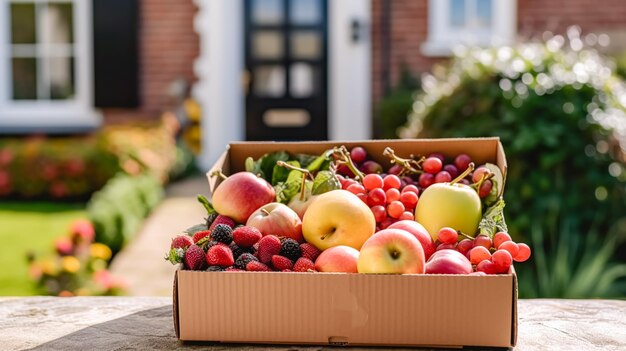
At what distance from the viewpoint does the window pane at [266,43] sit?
9.66 metres

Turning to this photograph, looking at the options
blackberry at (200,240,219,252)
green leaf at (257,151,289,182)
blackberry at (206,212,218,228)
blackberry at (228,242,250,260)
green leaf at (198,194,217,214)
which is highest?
green leaf at (257,151,289,182)

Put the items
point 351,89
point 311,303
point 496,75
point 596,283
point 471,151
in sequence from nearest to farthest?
point 311,303
point 471,151
point 596,283
point 496,75
point 351,89

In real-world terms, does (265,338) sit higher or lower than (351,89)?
lower

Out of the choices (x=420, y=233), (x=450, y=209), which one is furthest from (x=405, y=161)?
(x=420, y=233)

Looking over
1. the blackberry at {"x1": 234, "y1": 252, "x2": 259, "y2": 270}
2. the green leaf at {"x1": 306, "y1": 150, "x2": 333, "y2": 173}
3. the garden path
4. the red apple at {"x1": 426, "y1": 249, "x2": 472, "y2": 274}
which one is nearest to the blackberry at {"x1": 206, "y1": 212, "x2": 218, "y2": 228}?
the green leaf at {"x1": 306, "y1": 150, "x2": 333, "y2": 173}

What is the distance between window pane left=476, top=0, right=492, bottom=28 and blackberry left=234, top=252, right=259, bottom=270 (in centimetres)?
805

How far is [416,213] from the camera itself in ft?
6.88

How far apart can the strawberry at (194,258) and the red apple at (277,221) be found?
212 millimetres

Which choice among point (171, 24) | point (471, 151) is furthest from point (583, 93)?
point (171, 24)

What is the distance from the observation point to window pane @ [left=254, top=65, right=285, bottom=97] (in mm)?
9727

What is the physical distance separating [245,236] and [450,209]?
0.48 meters

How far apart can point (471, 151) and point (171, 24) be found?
764cm

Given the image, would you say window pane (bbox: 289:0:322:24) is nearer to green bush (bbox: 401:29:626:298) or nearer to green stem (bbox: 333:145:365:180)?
green bush (bbox: 401:29:626:298)

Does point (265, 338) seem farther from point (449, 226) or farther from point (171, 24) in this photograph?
point (171, 24)
